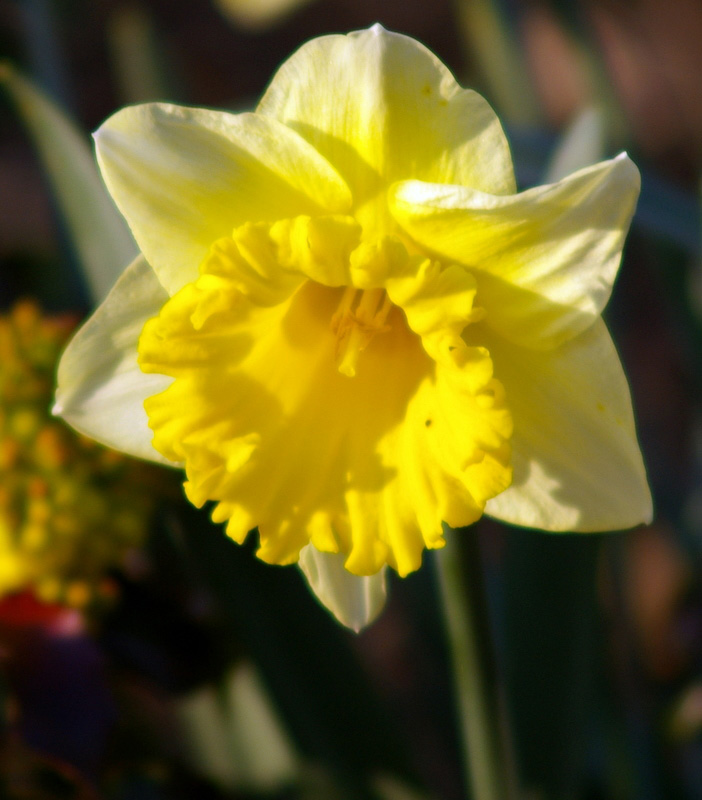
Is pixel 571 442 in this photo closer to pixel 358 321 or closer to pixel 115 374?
pixel 358 321

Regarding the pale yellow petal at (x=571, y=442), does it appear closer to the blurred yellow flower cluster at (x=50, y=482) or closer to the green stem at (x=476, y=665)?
the green stem at (x=476, y=665)

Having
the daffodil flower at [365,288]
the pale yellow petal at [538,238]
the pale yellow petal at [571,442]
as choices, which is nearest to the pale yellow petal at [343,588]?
the daffodil flower at [365,288]

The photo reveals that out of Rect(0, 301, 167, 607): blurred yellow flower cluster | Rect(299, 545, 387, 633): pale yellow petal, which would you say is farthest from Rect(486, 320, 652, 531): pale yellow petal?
→ Rect(0, 301, 167, 607): blurred yellow flower cluster

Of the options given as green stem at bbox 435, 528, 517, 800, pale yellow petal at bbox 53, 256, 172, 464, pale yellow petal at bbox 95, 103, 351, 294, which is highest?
pale yellow petal at bbox 95, 103, 351, 294

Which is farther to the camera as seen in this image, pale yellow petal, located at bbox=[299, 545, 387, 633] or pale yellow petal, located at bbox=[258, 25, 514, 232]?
pale yellow petal, located at bbox=[299, 545, 387, 633]

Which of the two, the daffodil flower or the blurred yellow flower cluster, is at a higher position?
the daffodil flower

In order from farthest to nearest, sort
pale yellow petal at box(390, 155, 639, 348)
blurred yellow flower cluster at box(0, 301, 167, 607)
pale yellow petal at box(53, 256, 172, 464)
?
1. blurred yellow flower cluster at box(0, 301, 167, 607)
2. pale yellow petal at box(53, 256, 172, 464)
3. pale yellow petal at box(390, 155, 639, 348)

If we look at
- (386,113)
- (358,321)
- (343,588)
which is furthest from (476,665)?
(386,113)

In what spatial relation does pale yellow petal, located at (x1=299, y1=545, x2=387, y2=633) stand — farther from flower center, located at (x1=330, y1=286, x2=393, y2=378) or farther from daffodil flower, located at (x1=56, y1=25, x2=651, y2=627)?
flower center, located at (x1=330, y1=286, x2=393, y2=378)

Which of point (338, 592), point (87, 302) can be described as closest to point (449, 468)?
point (338, 592)
